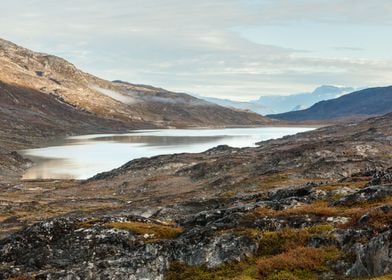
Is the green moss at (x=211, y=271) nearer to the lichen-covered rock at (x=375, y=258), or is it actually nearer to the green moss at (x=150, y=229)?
the green moss at (x=150, y=229)

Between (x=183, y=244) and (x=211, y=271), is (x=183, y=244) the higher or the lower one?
the higher one

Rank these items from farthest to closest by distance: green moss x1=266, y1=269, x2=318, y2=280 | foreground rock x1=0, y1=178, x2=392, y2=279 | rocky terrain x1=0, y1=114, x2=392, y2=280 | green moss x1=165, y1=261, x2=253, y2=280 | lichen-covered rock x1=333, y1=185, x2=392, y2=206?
lichen-covered rock x1=333, y1=185, x2=392, y2=206 → foreground rock x1=0, y1=178, x2=392, y2=279 → green moss x1=165, y1=261, x2=253, y2=280 → rocky terrain x1=0, y1=114, x2=392, y2=280 → green moss x1=266, y1=269, x2=318, y2=280

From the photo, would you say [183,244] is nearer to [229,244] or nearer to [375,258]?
[229,244]

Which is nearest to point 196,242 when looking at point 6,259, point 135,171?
point 6,259

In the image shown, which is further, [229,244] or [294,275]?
[229,244]

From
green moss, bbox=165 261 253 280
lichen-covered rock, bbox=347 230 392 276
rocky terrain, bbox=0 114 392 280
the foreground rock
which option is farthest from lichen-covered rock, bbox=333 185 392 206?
green moss, bbox=165 261 253 280

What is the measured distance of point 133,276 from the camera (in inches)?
877

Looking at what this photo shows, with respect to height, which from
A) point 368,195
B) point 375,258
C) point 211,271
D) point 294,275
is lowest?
point 211,271

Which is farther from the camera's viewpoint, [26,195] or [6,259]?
[26,195]

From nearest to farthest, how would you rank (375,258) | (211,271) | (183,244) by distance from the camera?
(375,258)
(211,271)
(183,244)

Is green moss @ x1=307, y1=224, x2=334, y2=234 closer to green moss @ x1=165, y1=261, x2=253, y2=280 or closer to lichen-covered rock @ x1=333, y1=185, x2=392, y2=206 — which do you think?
green moss @ x1=165, y1=261, x2=253, y2=280

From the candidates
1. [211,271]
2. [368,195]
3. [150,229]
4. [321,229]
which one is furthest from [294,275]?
[368,195]

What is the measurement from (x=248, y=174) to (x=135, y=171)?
39.8 m

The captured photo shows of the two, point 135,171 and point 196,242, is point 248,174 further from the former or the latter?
point 196,242
